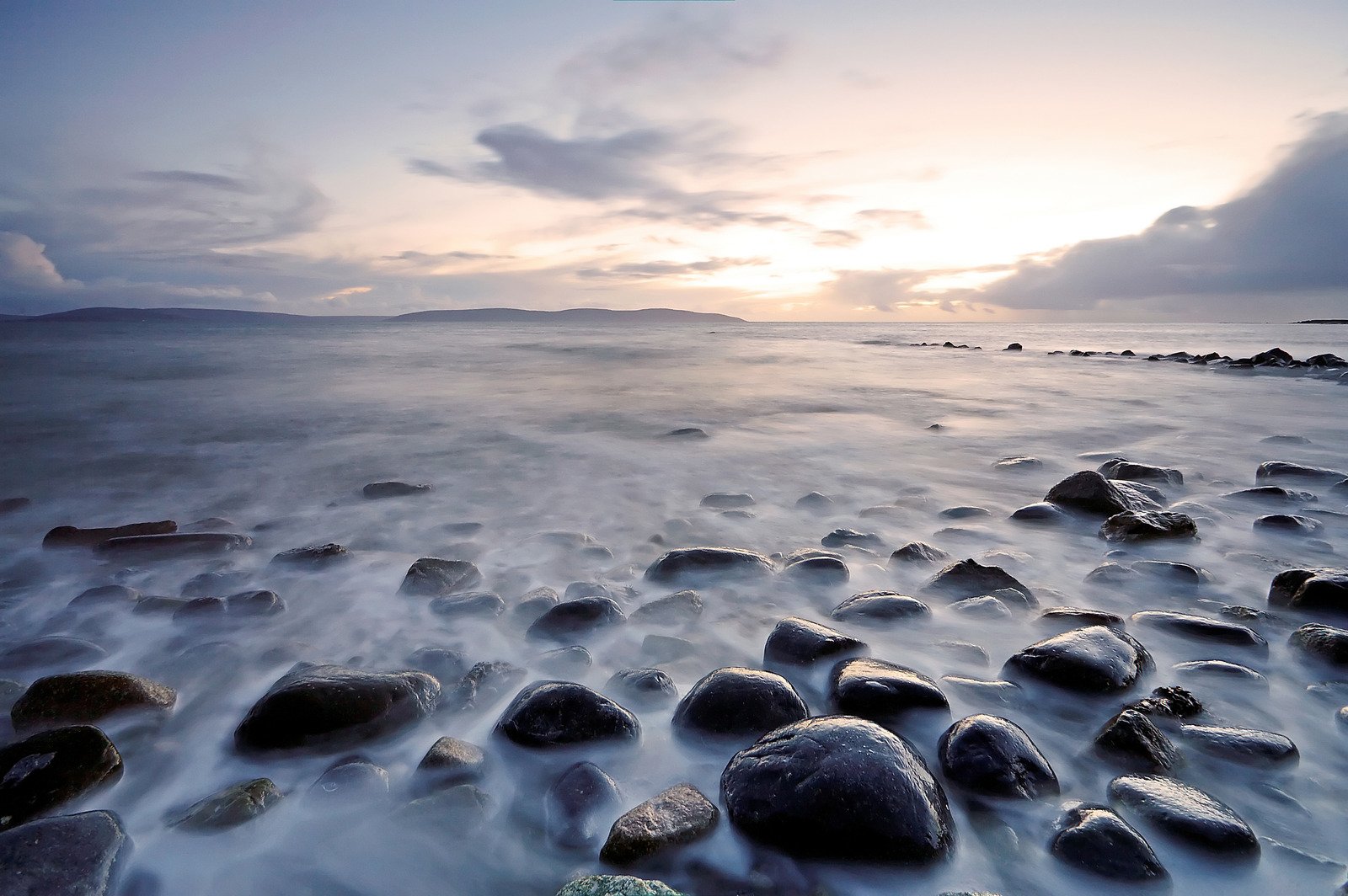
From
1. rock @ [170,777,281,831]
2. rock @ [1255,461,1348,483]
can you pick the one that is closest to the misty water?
rock @ [170,777,281,831]

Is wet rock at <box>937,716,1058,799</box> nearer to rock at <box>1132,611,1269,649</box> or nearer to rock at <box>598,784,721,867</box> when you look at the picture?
rock at <box>598,784,721,867</box>

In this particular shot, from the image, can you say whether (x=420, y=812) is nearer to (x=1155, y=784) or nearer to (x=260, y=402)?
(x=1155, y=784)

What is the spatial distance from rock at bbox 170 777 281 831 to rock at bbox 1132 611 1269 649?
3048 mm

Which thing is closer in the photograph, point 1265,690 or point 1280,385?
point 1265,690

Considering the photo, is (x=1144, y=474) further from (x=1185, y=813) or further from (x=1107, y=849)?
(x=1107, y=849)

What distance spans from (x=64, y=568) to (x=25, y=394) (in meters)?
10.7

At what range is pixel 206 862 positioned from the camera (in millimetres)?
1531

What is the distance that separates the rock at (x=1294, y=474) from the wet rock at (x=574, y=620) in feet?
16.8

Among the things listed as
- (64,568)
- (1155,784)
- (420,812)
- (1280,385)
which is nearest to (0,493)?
(64,568)

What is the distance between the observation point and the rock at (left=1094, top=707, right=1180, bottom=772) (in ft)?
5.72

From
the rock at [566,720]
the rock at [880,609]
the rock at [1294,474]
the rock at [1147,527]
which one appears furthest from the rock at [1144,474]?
the rock at [566,720]

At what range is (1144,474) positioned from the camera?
4898mm

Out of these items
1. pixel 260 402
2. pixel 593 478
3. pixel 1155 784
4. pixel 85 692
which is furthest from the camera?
pixel 260 402

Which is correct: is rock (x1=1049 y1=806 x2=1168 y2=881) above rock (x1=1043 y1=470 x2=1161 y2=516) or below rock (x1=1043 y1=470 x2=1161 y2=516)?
below
